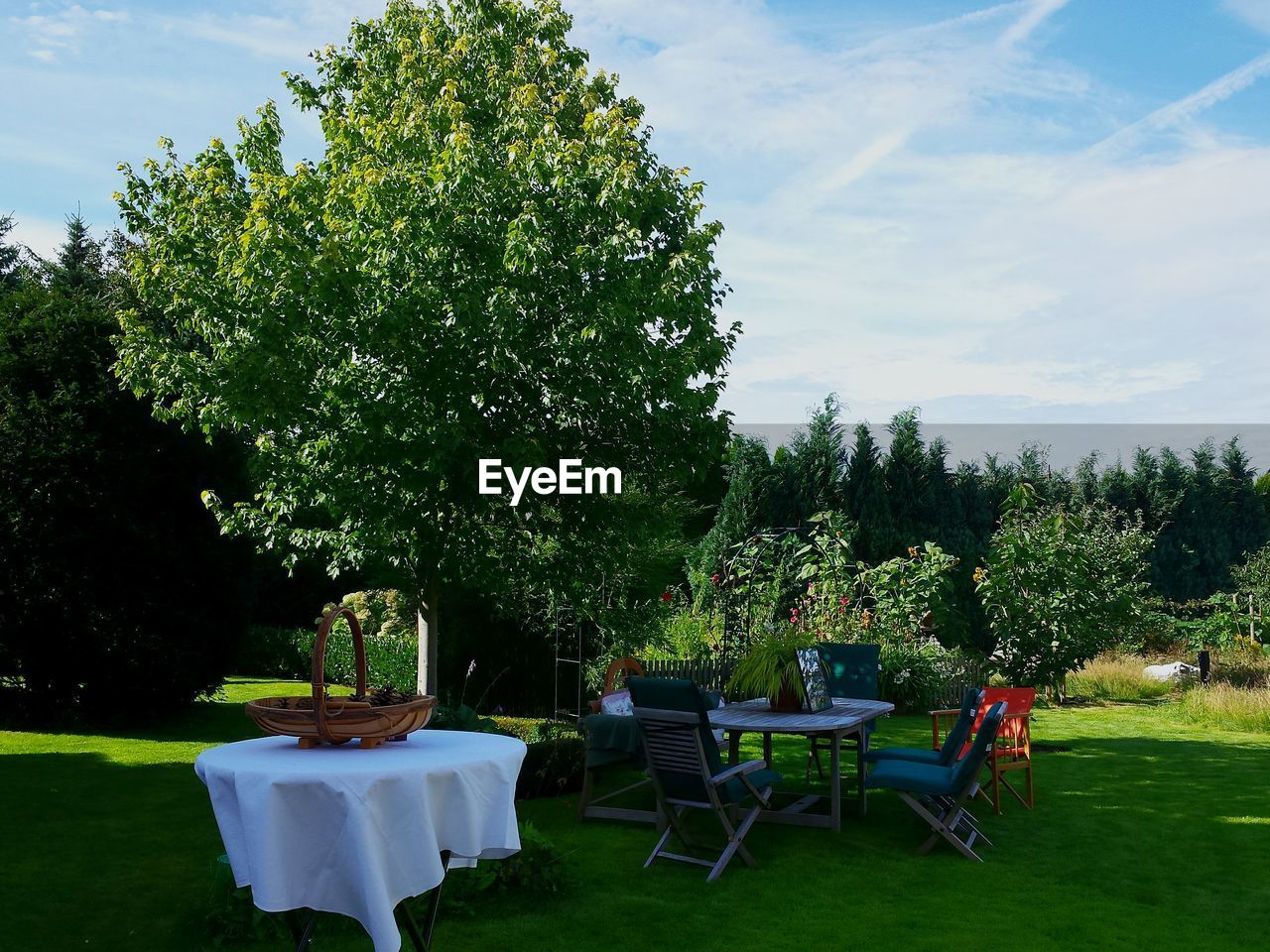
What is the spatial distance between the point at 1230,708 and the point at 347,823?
1274cm

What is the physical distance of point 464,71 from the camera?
399 inches

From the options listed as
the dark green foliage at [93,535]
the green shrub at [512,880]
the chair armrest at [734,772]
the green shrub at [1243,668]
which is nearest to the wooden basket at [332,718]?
the green shrub at [512,880]

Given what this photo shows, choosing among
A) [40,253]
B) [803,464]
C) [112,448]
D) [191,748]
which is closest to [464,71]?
[112,448]

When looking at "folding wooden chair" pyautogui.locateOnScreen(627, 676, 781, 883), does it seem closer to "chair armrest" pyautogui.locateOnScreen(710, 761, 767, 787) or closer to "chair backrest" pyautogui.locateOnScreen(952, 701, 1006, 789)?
"chair armrest" pyautogui.locateOnScreen(710, 761, 767, 787)

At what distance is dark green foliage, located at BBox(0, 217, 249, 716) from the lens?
10711 millimetres

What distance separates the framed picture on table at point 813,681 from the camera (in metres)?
7.58

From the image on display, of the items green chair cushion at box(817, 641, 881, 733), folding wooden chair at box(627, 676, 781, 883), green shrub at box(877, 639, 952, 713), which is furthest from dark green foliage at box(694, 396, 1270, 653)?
folding wooden chair at box(627, 676, 781, 883)

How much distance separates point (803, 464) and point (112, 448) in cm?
1044

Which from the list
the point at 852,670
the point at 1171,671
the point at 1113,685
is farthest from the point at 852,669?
the point at 1171,671

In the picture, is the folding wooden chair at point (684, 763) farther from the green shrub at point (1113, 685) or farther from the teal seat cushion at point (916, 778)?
the green shrub at point (1113, 685)

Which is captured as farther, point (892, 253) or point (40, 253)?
point (40, 253)

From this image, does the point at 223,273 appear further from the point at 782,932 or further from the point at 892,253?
the point at 782,932

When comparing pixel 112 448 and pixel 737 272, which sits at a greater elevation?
pixel 737 272

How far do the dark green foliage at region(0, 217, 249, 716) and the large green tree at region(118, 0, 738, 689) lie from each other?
5.36ft
